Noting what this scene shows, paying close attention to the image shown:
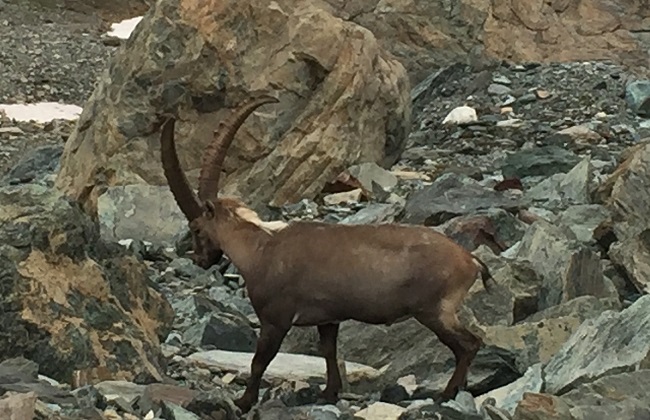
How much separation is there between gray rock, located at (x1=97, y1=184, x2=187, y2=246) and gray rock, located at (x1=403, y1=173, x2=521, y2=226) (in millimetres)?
2387

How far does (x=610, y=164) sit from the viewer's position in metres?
15.5

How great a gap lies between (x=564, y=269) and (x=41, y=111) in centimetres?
1709

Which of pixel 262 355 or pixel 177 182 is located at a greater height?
pixel 177 182

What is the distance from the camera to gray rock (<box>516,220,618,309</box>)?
8.94 metres

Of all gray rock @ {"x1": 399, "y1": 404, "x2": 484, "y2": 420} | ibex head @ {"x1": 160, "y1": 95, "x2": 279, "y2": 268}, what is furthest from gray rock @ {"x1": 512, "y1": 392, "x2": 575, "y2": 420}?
ibex head @ {"x1": 160, "y1": 95, "x2": 279, "y2": 268}

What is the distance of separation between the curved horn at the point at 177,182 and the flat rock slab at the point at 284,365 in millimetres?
1056

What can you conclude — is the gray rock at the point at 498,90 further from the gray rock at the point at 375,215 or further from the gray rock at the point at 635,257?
the gray rock at the point at 635,257

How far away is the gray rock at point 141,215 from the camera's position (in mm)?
12562

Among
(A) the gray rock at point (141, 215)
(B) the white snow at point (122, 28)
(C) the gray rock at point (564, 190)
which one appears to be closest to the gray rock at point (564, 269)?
(C) the gray rock at point (564, 190)

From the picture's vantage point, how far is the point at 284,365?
7762 mm

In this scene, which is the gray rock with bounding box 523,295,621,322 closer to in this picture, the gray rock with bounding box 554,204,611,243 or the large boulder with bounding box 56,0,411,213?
the gray rock with bounding box 554,204,611,243

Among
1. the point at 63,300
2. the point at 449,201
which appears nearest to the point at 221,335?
the point at 63,300

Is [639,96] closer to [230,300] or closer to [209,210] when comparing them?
[230,300]

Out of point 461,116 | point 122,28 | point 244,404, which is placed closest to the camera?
point 244,404
